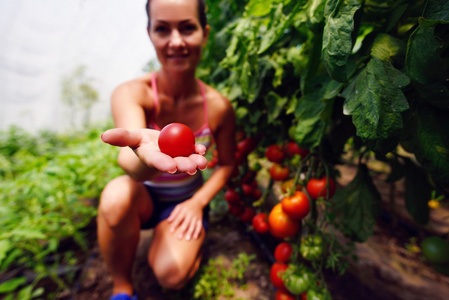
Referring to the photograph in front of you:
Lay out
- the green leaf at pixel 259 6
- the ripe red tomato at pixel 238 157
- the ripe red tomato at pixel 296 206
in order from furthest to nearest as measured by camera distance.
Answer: the ripe red tomato at pixel 238 157 → the ripe red tomato at pixel 296 206 → the green leaf at pixel 259 6

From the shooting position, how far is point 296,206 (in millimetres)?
805

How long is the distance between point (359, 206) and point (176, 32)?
0.97 m

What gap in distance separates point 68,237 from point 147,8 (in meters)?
1.64

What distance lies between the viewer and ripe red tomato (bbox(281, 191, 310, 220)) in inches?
31.8

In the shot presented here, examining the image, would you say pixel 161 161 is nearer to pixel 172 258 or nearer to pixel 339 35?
pixel 339 35

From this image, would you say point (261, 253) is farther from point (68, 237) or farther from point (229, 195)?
point (68, 237)

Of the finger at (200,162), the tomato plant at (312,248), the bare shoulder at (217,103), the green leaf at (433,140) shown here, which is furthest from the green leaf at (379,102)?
the bare shoulder at (217,103)

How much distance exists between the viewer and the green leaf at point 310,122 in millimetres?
714

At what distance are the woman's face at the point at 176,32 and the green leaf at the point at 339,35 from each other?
Answer: 0.58 m

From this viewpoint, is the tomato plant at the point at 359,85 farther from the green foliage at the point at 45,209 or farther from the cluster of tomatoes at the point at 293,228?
the green foliage at the point at 45,209

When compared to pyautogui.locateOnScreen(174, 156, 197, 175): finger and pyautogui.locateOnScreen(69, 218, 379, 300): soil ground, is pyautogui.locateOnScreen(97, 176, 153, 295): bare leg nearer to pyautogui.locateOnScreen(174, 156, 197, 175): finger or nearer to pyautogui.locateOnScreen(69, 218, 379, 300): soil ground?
pyautogui.locateOnScreen(69, 218, 379, 300): soil ground

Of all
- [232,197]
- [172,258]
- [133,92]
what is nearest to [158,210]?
[172,258]

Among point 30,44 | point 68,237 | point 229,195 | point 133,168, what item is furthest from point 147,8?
point 30,44

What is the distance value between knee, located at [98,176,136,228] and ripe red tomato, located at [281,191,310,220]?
664 mm
